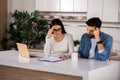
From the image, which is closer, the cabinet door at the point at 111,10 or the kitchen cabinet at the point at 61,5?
the cabinet door at the point at 111,10

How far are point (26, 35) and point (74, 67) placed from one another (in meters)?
3.27

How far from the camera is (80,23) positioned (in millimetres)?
5406

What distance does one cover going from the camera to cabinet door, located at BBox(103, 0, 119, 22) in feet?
15.2

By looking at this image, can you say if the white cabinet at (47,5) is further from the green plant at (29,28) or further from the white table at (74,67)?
the white table at (74,67)

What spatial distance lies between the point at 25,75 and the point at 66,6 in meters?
2.95

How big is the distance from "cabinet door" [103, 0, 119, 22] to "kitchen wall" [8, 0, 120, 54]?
254mm

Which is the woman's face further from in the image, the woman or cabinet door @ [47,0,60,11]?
cabinet door @ [47,0,60,11]

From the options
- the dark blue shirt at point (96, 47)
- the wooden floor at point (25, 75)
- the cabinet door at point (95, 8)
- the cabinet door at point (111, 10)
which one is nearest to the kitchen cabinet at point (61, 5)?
the cabinet door at point (95, 8)

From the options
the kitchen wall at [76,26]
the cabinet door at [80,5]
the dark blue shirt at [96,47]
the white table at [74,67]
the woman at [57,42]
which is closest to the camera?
the white table at [74,67]

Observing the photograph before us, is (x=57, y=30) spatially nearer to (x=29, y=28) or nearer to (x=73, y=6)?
(x=73, y=6)

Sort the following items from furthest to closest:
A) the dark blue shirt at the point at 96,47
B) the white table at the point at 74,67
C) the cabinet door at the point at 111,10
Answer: the cabinet door at the point at 111,10
the dark blue shirt at the point at 96,47
the white table at the point at 74,67

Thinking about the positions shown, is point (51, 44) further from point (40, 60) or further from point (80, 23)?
point (80, 23)

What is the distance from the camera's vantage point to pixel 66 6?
5.48 m

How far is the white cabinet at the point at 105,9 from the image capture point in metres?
4.64
